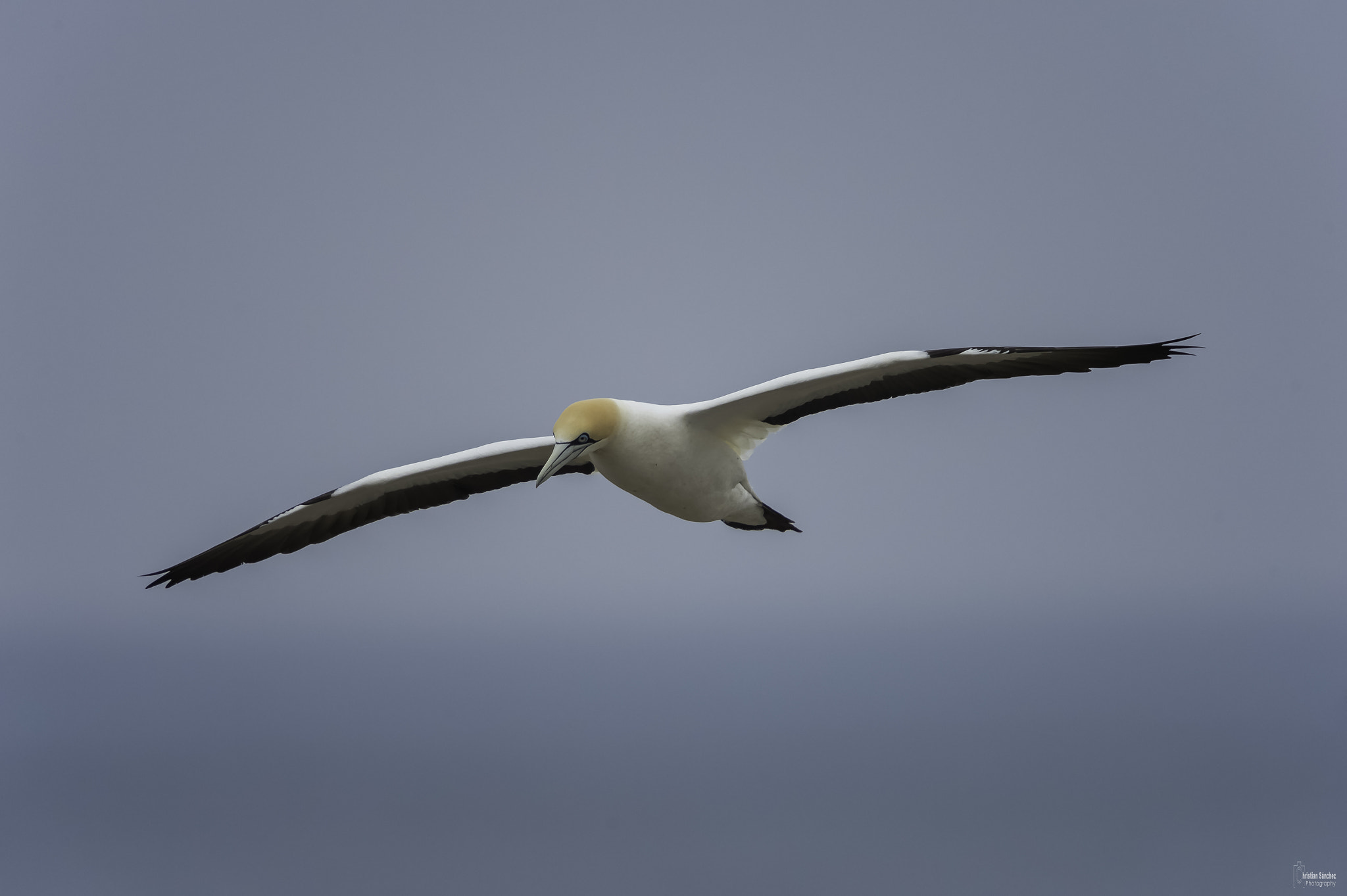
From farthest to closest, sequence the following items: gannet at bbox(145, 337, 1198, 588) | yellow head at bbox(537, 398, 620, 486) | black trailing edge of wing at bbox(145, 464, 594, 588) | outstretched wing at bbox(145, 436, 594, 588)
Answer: black trailing edge of wing at bbox(145, 464, 594, 588) < outstretched wing at bbox(145, 436, 594, 588) < gannet at bbox(145, 337, 1198, 588) < yellow head at bbox(537, 398, 620, 486)

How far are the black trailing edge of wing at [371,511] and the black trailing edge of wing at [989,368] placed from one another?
218cm

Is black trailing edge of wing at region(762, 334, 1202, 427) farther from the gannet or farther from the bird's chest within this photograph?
the bird's chest

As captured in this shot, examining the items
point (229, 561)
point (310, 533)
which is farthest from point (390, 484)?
point (229, 561)

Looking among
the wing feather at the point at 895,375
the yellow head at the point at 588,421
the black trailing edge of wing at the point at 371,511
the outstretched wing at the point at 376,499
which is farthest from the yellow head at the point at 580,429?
the black trailing edge of wing at the point at 371,511

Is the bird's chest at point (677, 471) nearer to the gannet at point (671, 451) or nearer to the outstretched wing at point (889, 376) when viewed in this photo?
the gannet at point (671, 451)

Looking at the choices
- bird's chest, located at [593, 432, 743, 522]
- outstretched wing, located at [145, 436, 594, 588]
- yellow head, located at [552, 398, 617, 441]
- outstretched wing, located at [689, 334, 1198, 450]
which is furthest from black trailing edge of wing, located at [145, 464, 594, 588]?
yellow head, located at [552, 398, 617, 441]

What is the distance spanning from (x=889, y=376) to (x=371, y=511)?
4.47m

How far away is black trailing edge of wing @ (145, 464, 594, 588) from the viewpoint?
390 inches

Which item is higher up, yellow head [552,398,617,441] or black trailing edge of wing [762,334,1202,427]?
yellow head [552,398,617,441]

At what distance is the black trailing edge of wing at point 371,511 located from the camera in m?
9.90

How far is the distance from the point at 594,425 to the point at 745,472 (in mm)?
1920

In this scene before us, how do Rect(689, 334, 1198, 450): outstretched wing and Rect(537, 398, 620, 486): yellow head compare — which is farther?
Rect(689, 334, 1198, 450): outstretched wing

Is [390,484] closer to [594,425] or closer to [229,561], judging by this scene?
[229,561]

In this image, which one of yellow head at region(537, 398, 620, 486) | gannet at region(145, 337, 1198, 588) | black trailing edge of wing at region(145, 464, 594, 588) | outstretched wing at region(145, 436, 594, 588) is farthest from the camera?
black trailing edge of wing at region(145, 464, 594, 588)
